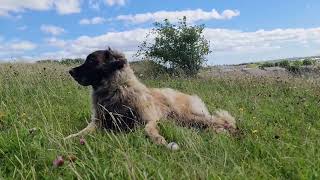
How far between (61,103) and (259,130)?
13.3 ft

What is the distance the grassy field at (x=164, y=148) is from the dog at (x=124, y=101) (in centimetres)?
38

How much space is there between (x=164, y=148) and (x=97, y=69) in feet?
7.66

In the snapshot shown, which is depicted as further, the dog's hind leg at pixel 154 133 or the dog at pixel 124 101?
the dog at pixel 124 101

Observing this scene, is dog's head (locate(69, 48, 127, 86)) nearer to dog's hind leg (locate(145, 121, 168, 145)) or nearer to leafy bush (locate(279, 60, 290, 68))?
dog's hind leg (locate(145, 121, 168, 145))

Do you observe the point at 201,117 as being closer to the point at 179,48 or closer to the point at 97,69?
the point at 97,69

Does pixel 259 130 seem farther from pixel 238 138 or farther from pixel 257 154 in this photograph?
pixel 257 154

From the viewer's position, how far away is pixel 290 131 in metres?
6.64

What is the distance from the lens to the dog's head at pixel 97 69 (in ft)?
24.3

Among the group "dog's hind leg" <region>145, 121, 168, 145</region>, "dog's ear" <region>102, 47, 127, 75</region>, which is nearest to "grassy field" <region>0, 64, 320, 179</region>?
"dog's hind leg" <region>145, 121, 168, 145</region>

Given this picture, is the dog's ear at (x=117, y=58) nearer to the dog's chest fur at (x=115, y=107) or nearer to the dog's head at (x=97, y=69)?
the dog's head at (x=97, y=69)

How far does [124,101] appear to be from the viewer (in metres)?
7.17

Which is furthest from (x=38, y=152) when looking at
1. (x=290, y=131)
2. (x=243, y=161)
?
(x=290, y=131)

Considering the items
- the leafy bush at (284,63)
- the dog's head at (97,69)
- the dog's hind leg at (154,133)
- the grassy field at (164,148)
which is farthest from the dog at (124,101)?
the leafy bush at (284,63)

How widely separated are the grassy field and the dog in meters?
0.38
